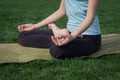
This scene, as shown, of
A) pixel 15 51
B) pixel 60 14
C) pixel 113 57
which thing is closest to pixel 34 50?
pixel 15 51

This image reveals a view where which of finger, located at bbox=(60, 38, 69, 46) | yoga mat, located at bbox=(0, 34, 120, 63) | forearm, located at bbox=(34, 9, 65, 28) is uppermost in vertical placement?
finger, located at bbox=(60, 38, 69, 46)

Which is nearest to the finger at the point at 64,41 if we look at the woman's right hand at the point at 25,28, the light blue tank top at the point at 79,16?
the light blue tank top at the point at 79,16

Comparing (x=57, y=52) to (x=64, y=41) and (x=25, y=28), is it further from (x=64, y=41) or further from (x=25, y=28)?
(x=25, y=28)

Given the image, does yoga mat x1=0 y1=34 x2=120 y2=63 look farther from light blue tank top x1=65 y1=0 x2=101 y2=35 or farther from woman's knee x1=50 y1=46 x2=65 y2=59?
light blue tank top x1=65 y1=0 x2=101 y2=35

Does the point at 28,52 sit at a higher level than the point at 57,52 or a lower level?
lower

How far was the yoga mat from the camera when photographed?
4320 mm

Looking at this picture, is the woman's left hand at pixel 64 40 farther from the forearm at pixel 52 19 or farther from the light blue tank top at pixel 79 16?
the forearm at pixel 52 19

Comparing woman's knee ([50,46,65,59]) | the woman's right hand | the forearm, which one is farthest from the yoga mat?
the forearm

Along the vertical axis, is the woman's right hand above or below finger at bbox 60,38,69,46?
below

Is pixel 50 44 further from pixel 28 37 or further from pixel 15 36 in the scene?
pixel 15 36

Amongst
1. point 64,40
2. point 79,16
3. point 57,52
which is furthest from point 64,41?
point 79,16

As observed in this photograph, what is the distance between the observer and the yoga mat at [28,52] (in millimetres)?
4320

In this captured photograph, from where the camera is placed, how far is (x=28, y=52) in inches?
181

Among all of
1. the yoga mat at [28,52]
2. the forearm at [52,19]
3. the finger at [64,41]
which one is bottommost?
the yoga mat at [28,52]
